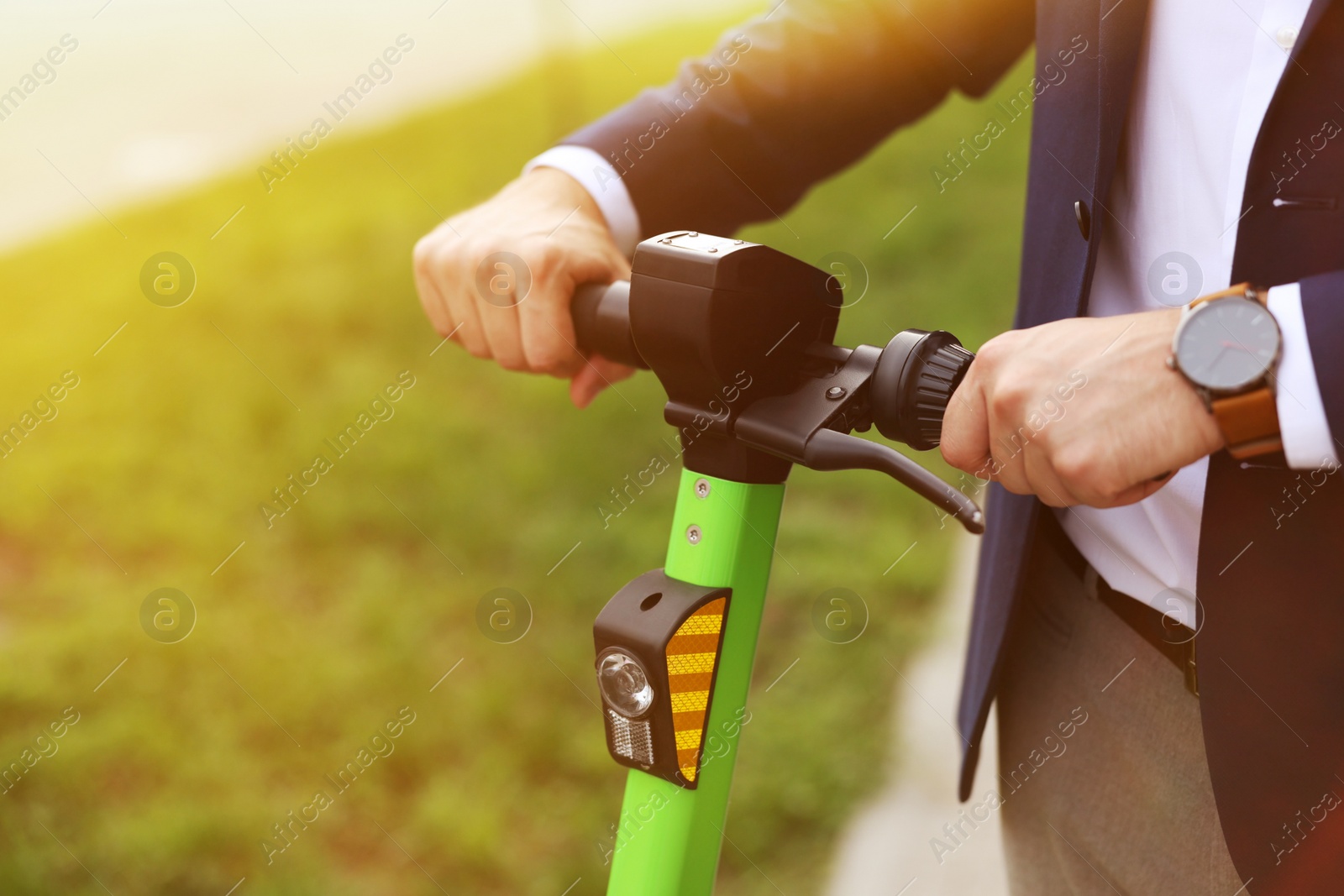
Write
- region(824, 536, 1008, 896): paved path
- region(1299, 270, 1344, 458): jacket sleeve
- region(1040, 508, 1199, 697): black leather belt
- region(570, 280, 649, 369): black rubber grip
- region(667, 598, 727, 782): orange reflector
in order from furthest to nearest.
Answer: region(824, 536, 1008, 896): paved path < region(1040, 508, 1199, 697): black leather belt < region(570, 280, 649, 369): black rubber grip < region(667, 598, 727, 782): orange reflector < region(1299, 270, 1344, 458): jacket sleeve

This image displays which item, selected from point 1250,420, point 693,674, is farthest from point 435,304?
point 1250,420

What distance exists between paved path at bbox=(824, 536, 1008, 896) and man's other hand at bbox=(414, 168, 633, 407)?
5.97 feet

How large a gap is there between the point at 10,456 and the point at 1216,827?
4674mm

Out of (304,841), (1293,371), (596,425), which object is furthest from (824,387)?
(596,425)

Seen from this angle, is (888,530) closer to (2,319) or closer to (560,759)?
(560,759)

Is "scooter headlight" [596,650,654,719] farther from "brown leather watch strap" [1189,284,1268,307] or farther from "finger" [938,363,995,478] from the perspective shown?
"brown leather watch strap" [1189,284,1268,307]

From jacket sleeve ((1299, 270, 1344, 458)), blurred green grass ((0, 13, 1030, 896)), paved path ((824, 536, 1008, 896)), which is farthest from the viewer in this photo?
blurred green grass ((0, 13, 1030, 896))

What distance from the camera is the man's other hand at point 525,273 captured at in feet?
4.23

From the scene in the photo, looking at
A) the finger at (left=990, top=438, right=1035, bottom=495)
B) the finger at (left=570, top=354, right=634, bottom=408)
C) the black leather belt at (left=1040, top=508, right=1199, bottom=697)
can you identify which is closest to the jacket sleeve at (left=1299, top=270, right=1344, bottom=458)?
the finger at (left=990, top=438, right=1035, bottom=495)

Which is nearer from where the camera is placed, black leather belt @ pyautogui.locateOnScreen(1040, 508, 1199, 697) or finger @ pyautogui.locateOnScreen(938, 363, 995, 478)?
finger @ pyautogui.locateOnScreen(938, 363, 995, 478)

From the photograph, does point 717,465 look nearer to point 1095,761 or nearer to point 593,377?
point 593,377

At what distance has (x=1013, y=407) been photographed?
0.92 m

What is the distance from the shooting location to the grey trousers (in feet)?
4.59

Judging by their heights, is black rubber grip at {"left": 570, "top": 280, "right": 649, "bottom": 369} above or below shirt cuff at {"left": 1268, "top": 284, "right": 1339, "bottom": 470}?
below
